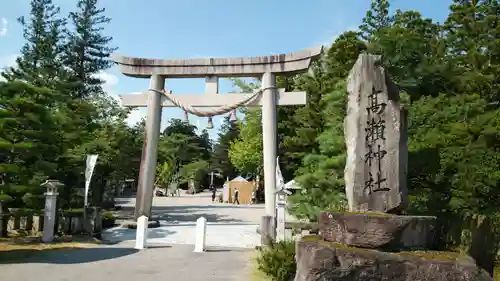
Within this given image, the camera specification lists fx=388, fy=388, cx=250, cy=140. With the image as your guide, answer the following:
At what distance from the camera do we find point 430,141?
29.0 ft

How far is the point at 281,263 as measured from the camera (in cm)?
702

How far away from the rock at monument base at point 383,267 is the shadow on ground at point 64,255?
19.3ft

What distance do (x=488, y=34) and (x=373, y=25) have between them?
20.5ft

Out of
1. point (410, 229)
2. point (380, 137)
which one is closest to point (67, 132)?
point (380, 137)

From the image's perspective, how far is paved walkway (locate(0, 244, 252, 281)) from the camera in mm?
A: 7309

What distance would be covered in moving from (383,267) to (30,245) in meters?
9.34

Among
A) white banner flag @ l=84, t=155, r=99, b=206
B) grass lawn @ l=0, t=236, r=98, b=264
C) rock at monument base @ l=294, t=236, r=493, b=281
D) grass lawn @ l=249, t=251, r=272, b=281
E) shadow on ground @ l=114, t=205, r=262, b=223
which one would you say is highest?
white banner flag @ l=84, t=155, r=99, b=206

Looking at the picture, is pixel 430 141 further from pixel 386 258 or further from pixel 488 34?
pixel 488 34

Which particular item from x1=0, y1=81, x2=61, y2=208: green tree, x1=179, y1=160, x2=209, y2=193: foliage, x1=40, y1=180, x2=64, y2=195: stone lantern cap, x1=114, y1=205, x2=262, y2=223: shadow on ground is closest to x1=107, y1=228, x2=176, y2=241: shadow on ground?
x1=40, y1=180, x2=64, y2=195: stone lantern cap

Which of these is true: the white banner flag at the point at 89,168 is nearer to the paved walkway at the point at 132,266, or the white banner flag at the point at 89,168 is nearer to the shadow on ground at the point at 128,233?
the shadow on ground at the point at 128,233

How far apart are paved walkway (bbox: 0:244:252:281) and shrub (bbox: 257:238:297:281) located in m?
0.56

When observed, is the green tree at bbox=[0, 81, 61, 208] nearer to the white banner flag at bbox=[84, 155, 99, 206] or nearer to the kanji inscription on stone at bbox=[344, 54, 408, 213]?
the white banner flag at bbox=[84, 155, 99, 206]

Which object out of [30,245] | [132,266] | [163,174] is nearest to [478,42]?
[132,266]

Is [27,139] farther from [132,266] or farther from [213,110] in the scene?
[213,110]
